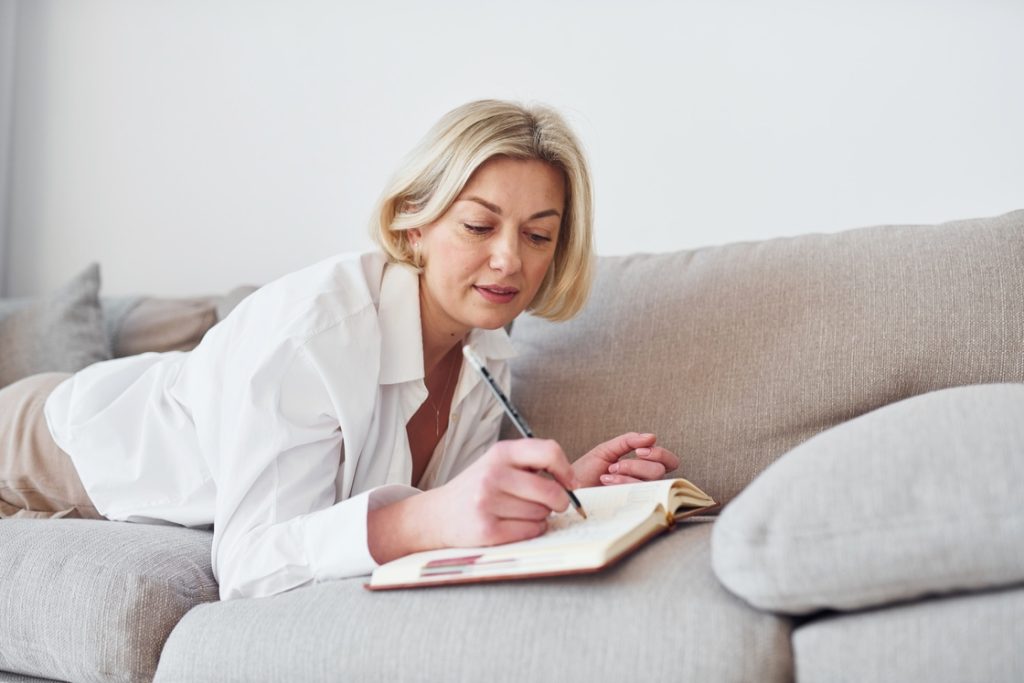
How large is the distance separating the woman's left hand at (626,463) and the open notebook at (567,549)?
126 millimetres

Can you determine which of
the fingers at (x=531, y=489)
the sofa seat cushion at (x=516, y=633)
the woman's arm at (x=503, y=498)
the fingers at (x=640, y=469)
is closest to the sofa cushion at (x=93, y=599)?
the sofa seat cushion at (x=516, y=633)

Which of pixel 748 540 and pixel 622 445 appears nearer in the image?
pixel 748 540

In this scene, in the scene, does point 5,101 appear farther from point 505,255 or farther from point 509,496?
point 509,496

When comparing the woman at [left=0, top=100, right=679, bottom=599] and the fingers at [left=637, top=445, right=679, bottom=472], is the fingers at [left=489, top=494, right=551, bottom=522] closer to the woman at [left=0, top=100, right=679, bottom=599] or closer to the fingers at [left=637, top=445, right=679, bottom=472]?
the woman at [left=0, top=100, right=679, bottom=599]

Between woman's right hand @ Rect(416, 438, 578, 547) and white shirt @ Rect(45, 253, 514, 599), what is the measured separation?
5.8 inches

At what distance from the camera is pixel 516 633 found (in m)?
1.02

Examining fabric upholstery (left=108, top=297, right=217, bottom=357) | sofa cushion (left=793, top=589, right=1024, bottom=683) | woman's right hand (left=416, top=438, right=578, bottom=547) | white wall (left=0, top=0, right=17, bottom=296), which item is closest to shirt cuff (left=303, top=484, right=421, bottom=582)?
woman's right hand (left=416, top=438, right=578, bottom=547)

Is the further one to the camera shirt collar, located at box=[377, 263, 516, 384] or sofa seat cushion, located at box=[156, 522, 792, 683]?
shirt collar, located at box=[377, 263, 516, 384]

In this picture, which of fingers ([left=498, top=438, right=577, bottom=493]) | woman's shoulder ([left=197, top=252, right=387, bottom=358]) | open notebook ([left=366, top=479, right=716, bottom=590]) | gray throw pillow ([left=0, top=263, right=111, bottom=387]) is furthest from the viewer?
gray throw pillow ([left=0, top=263, right=111, bottom=387])

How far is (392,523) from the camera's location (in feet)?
4.07

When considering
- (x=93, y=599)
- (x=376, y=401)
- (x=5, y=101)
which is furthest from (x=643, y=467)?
(x=5, y=101)

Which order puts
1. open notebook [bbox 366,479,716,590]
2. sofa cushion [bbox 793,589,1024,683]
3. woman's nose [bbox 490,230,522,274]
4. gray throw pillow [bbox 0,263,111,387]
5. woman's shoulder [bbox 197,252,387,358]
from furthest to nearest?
gray throw pillow [bbox 0,263,111,387] < woman's nose [bbox 490,230,522,274] < woman's shoulder [bbox 197,252,387,358] < open notebook [bbox 366,479,716,590] < sofa cushion [bbox 793,589,1024,683]

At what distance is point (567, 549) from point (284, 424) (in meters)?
0.47

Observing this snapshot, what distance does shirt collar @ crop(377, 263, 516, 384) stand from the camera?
154 centimetres
